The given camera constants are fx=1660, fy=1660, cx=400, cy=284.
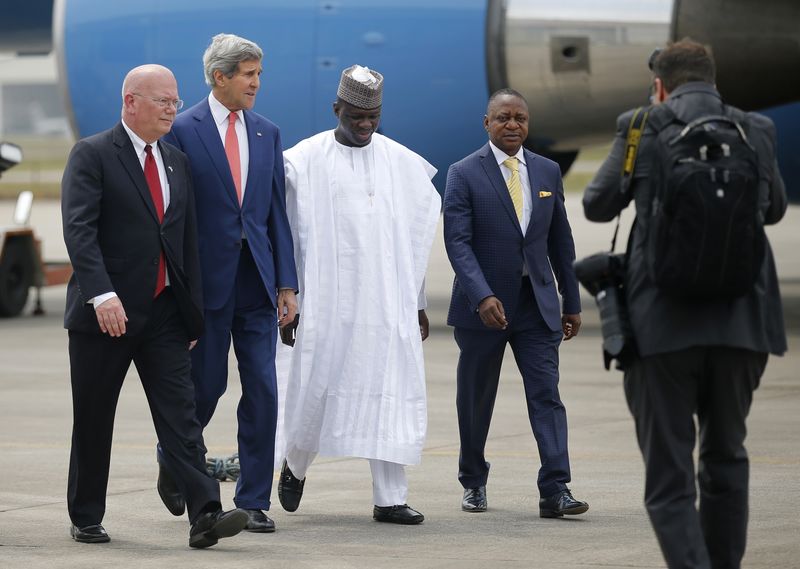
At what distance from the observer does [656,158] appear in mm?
4289

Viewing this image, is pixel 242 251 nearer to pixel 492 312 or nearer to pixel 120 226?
pixel 120 226

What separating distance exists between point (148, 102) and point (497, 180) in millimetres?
1509

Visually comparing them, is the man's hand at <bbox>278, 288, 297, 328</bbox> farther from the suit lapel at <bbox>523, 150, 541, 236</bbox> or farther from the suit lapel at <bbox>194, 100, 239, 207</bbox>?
the suit lapel at <bbox>523, 150, 541, 236</bbox>

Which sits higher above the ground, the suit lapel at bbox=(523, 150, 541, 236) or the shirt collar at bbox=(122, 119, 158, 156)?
the shirt collar at bbox=(122, 119, 158, 156)

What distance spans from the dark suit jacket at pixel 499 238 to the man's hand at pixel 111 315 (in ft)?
4.86

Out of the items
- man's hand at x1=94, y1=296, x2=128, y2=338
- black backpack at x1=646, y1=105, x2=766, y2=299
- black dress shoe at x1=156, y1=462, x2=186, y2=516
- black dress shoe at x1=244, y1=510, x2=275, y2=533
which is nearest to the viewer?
black backpack at x1=646, y1=105, x2=766, y2=299

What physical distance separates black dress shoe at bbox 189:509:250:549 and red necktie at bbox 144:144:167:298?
761mm

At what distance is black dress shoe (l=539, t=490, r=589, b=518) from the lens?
603cm

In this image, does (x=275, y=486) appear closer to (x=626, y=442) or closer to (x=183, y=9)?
(x=626, y=442)

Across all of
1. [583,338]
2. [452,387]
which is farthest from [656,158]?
[583,338]

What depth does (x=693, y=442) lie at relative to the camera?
4391 mm

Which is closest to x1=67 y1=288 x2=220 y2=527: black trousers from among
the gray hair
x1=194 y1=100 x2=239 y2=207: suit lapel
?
x1=194 y1=100 x2=239 y2=207: suit lapel

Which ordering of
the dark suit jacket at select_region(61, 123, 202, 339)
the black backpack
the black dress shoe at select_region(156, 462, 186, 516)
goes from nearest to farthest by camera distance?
the black backpack → the dark suit jacket at select_region(61, 123, 202, 339) → the black dress shoe at select_region(156, 462, 186, 516)

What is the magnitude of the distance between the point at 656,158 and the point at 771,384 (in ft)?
19.4
